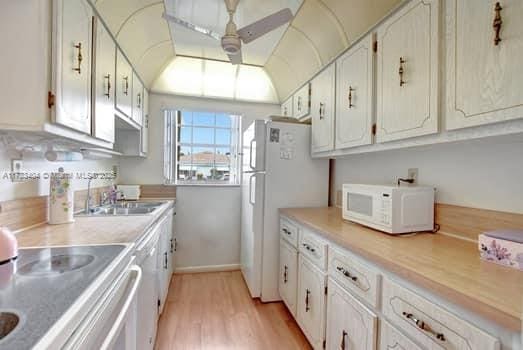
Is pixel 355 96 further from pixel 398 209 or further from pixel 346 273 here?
pixel 346 273

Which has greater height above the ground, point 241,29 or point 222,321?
point 241,29

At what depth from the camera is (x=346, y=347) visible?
1.25m

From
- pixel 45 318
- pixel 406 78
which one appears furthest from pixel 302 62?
pixel 45 318

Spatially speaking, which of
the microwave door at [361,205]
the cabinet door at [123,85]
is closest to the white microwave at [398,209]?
the microwave door at [361,205]

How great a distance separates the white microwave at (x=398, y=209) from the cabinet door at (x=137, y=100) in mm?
2128

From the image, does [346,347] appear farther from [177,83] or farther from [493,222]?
[177,83]

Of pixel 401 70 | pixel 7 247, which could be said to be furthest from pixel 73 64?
pixel 401 70

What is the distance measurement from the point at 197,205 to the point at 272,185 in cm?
121

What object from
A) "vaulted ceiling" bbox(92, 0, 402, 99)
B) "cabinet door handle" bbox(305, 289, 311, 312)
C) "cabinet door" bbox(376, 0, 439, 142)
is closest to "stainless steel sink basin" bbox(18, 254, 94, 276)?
"cabinet door handle" bbox(305, 289, 311, 312)

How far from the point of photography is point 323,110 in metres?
2.16

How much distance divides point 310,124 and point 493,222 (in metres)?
1.61

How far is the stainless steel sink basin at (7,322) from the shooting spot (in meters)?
0.54

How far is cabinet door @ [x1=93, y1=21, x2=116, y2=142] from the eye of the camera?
55.9 inches

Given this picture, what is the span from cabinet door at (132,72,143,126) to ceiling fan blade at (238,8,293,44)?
1.26m
